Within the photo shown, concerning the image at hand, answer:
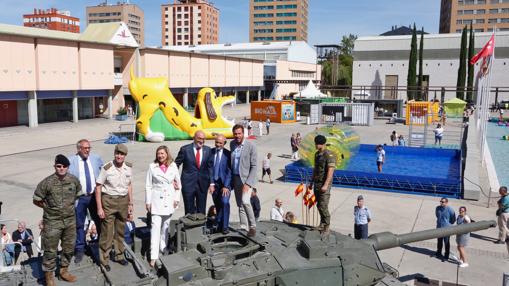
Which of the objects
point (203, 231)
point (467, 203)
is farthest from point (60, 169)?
point (467, 203)

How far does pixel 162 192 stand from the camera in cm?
710

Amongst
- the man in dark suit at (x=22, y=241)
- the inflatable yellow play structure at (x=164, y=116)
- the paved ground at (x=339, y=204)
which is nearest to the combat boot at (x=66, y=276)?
the man in dark suit at (x=22, y=241)

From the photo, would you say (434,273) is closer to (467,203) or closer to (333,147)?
(467,203)

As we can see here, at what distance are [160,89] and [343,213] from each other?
2116cm

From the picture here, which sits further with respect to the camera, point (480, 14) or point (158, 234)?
point (480, 14)

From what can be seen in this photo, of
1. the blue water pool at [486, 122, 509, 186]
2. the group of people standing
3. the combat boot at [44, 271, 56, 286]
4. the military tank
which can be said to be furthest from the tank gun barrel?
the blue water pool at [486, 122, 509, 186]

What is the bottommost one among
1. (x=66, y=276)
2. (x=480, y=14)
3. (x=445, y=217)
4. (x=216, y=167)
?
(x=445, y=217)

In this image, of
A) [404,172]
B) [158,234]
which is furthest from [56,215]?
[404,172]

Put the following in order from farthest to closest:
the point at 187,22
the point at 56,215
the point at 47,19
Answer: the point at 47,19 → the point at 187,22 → the point at 56,215

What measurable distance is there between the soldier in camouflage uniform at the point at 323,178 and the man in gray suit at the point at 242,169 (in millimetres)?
1067

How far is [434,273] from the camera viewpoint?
10.6 metres

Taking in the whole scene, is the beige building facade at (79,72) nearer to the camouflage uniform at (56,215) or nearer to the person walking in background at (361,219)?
the person walking in background at (361,219)

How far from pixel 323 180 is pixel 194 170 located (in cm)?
222

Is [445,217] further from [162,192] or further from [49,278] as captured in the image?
[49,278]
